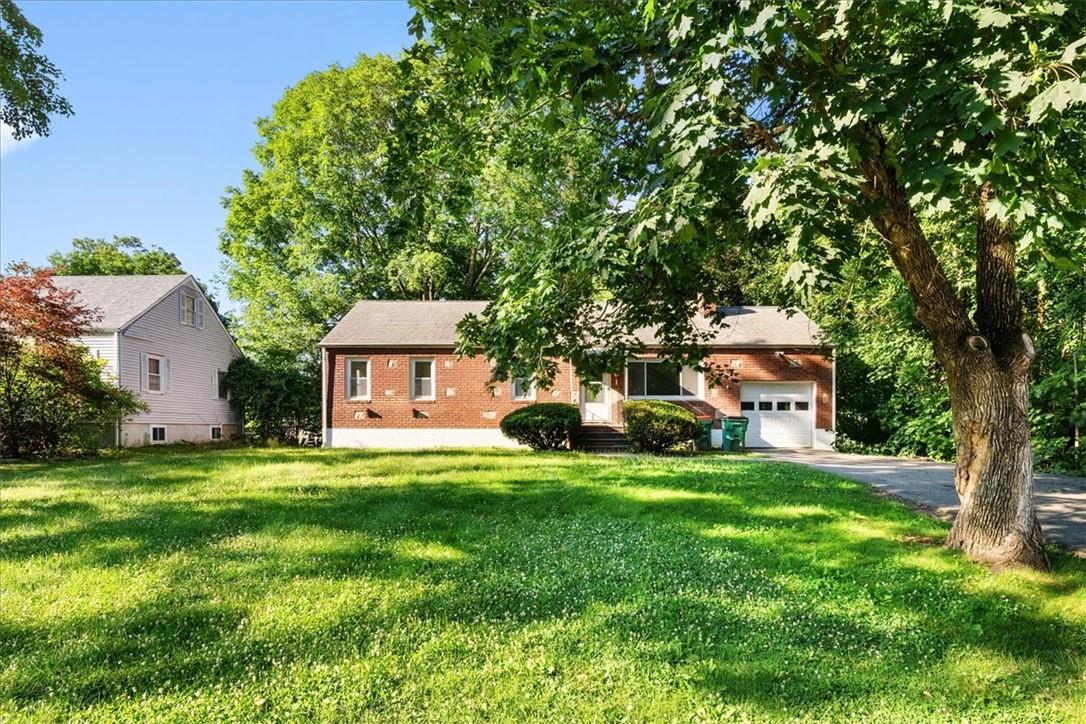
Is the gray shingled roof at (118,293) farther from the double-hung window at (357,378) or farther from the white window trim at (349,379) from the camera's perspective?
the double-hung window at (357,378)

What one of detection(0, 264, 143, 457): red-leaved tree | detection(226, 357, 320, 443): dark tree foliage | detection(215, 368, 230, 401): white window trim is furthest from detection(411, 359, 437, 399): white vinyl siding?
detection(215, 368, 230, 401): white window trim

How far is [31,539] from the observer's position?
621 cm

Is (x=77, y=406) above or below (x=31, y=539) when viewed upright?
above

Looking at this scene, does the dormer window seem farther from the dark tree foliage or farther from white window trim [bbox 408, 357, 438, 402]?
white window trim [bbox 408, 357, 438, 402]

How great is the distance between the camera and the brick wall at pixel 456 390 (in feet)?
59.4

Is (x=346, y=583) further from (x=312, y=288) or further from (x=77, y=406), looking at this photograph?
(x=312, y=288)

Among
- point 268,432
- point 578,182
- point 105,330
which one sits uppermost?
point 578,182

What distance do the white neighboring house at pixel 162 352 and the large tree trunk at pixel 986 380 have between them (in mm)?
19182

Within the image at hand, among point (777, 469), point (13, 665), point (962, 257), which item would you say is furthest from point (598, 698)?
point (962, 257)

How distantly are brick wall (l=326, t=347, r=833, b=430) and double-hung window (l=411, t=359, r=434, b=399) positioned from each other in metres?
0.17

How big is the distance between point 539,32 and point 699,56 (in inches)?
39.1

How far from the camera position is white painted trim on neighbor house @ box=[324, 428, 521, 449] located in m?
18.5

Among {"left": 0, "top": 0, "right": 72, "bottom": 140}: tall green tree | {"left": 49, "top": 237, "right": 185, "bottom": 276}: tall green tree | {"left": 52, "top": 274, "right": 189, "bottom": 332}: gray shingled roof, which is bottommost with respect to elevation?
{"left": 52, "top": 274, "right": 189, "bottom": 332}: gray shingled roof

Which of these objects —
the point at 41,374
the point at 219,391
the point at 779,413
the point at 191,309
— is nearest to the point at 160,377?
the point at 191,309
